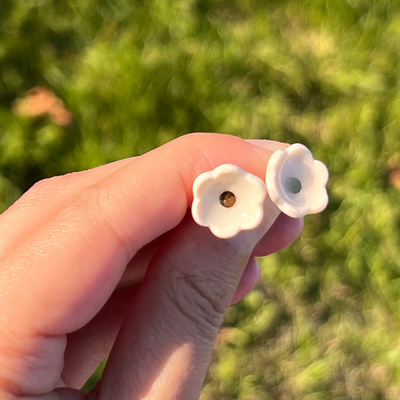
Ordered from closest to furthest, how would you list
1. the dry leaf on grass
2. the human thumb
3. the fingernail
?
the human thumb → the fingernail → the dry leaf on grass

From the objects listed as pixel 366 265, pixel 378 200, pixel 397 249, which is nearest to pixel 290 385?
pixel 366 265

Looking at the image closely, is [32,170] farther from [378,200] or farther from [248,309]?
[378,200]

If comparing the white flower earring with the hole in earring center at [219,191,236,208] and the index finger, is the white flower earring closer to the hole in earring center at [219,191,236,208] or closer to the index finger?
the hole in earring center at [219,191,236,208]

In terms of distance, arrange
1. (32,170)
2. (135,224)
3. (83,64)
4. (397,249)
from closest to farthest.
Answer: (135,224) → (397,249) → (32,170) → (83,64)

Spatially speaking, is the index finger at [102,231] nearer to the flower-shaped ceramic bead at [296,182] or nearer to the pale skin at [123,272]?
the pale skin at [123,272]

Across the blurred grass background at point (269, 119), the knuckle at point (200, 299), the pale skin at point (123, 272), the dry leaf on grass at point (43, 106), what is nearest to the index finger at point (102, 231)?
the pale skin at point (123, 272)

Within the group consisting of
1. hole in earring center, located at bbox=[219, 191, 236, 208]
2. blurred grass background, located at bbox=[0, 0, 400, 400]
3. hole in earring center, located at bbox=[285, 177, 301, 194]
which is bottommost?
blurred grass background, located at bbox=[0, 0, 400, 400]

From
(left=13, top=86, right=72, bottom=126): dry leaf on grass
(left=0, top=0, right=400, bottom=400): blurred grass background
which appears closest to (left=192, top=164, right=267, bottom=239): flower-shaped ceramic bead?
(left=0, top=0, right=400, bottom=400): blurred grass background
